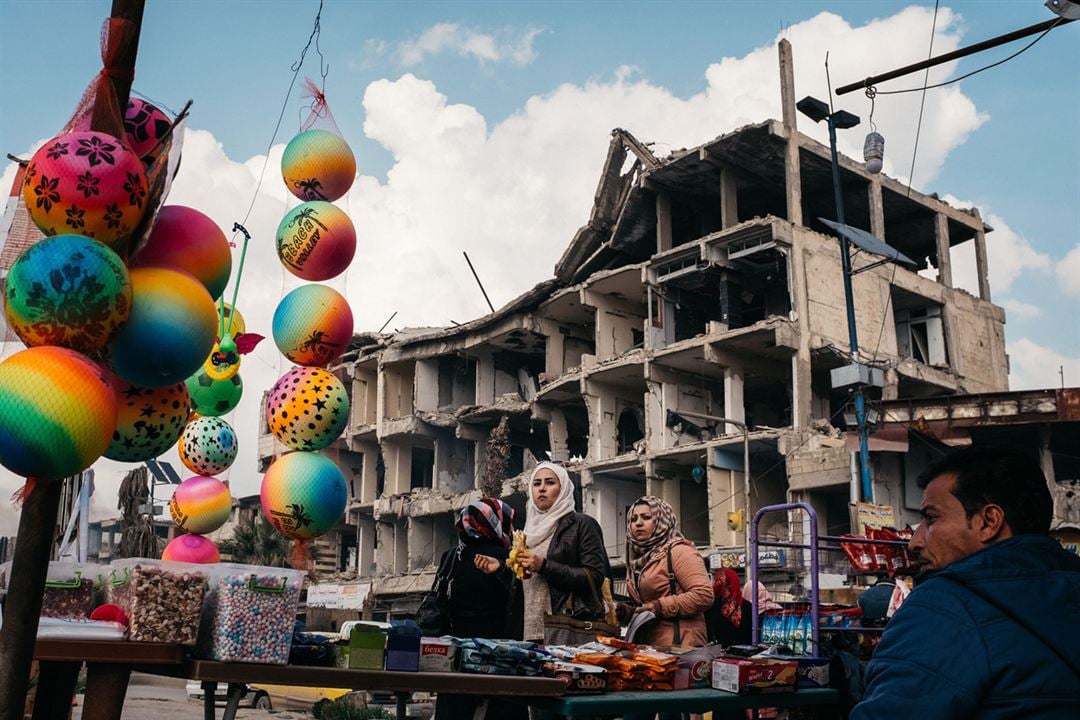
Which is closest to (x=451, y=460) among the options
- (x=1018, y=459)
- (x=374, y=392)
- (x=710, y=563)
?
(x=374, y=392)

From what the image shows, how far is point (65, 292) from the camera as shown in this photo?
11.9 feet

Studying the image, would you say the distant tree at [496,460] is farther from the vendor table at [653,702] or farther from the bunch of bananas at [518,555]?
the vendor table at [653,702]

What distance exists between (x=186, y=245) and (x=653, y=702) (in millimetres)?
2896

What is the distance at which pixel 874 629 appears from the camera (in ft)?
18.1

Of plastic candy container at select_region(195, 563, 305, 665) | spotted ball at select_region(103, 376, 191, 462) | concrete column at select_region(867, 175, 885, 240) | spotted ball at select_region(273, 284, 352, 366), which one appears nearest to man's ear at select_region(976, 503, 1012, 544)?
plastic candy container at select_region(195, 563, 305, 665)

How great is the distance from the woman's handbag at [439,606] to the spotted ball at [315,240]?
8.47 ft

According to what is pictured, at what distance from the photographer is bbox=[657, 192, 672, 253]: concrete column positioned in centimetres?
3284

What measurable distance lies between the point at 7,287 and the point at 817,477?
82.8ft

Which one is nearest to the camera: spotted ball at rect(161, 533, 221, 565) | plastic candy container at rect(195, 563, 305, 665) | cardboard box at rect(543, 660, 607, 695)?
plastic candy container at rect(195, 563, 305, 665)

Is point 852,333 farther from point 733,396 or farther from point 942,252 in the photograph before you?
point 942,252

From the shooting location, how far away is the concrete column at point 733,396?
98.5 ft

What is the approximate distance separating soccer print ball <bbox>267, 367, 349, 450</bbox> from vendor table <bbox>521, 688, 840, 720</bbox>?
12.0 feet

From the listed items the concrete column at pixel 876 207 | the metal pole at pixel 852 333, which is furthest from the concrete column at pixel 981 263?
the metal pole at pixel 852 333

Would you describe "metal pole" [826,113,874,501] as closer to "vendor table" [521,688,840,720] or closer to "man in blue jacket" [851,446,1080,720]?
"vendor table" [521,688,840,720]
